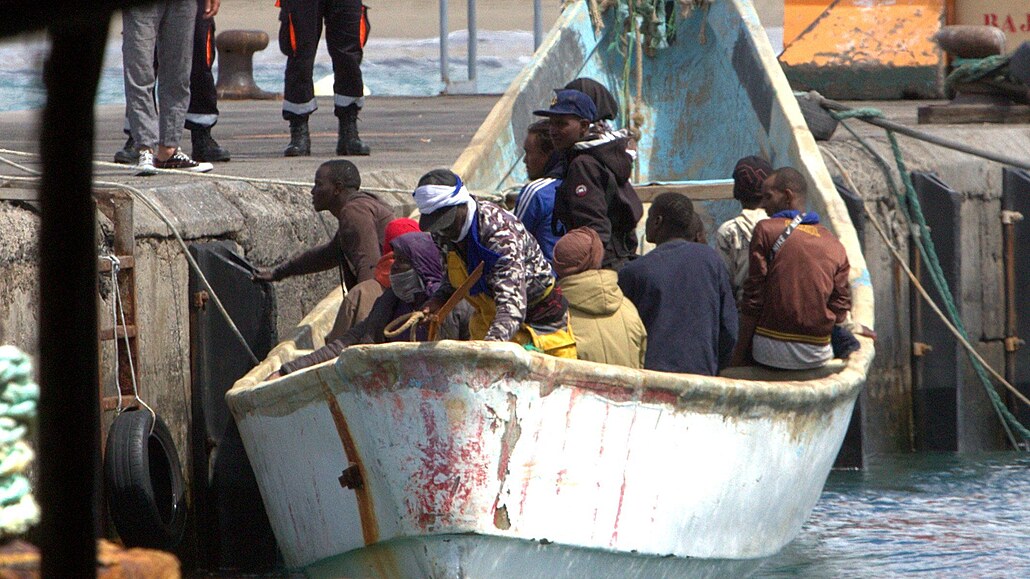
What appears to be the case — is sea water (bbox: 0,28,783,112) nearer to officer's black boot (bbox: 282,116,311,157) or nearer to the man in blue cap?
officer's black boot (bbox: 282,116,311,157)

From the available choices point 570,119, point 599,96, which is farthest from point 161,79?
point 570,119

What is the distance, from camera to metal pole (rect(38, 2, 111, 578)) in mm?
1296

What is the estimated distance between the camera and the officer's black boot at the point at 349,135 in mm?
9344

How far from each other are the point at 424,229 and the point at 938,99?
12269 mm

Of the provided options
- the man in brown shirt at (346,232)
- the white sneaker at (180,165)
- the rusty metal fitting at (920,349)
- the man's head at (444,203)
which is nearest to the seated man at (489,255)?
the man's head at (444,203)

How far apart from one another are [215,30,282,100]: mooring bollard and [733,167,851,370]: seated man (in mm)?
11376

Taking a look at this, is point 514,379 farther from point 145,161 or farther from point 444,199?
point 145,161

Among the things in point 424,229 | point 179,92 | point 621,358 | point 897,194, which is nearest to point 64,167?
point 424,229

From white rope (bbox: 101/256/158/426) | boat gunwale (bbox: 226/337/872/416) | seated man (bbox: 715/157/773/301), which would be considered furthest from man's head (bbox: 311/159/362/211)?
seated man (bbox: 715/157/773/301)

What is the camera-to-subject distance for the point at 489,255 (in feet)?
14.8

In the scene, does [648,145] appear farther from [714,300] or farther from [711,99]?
[714,300]

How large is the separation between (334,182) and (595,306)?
1.68 metres

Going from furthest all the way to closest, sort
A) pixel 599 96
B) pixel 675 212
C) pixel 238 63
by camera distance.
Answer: pixel 238 63, pixel 599 96, pixel 675 212

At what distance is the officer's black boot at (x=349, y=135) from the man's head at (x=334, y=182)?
3.12 meters
